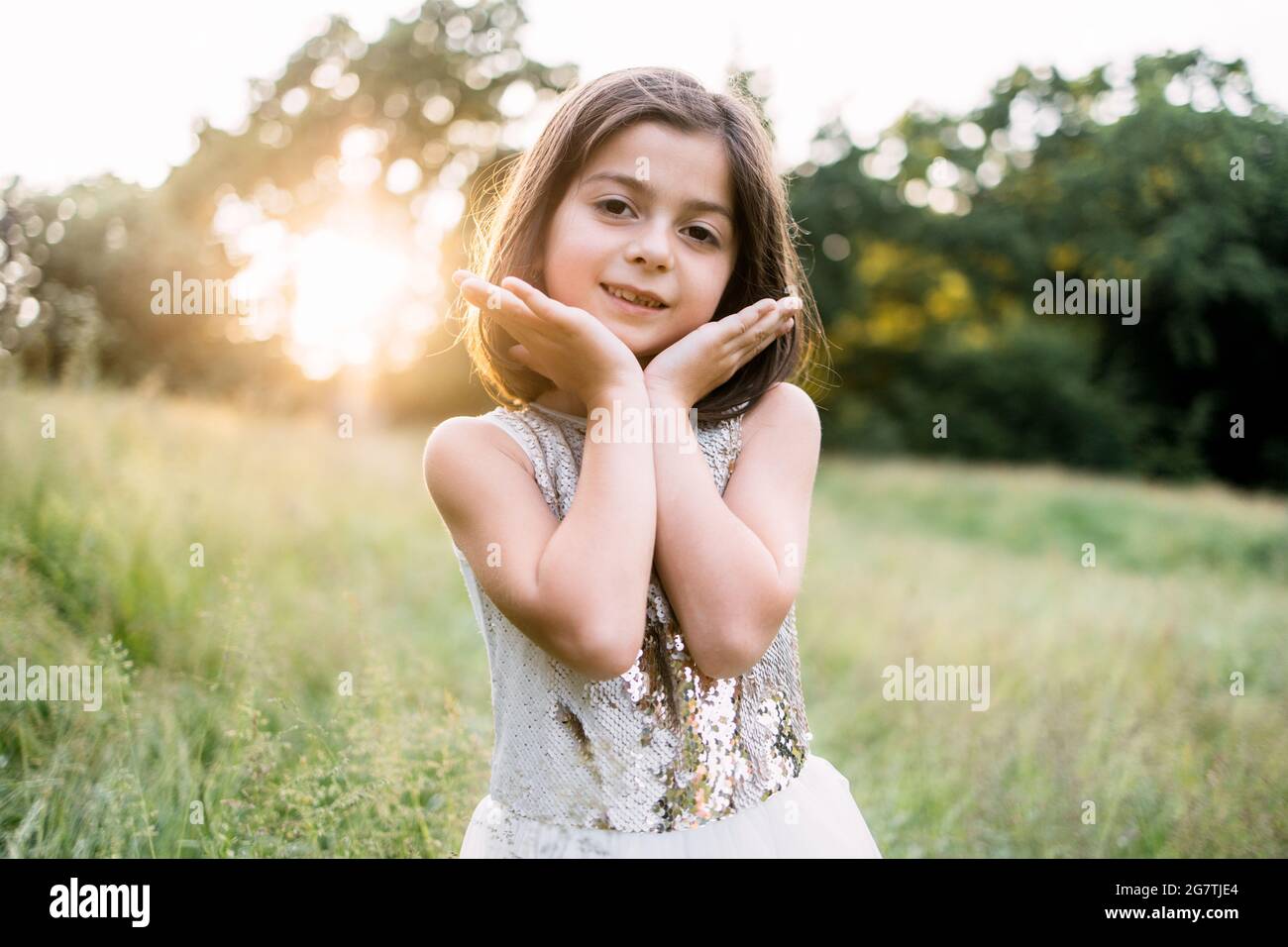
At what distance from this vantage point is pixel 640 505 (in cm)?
144

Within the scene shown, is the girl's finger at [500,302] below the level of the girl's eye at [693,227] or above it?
below

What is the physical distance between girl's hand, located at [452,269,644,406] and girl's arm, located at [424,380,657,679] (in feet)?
0.09

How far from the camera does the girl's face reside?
5.45 feet

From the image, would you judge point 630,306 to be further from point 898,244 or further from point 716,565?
point 898,244

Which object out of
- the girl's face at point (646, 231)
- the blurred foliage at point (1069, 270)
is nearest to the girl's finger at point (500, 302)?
the girl's face at point (646, 231)

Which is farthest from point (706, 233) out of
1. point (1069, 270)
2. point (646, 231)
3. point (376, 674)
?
point (1069, 270)

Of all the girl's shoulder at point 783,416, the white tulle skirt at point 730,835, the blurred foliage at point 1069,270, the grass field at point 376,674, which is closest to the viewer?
the white tulle skirt at point 730,835

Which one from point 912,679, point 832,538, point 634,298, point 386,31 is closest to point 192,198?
point 386,31

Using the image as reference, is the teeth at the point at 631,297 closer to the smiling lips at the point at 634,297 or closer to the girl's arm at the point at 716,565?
the smiling lips at the point at 634,297

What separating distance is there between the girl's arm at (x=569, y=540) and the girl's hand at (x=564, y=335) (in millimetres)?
28

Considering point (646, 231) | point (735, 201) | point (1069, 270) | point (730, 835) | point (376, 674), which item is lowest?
point (730, 835)

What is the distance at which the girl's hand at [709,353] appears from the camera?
1622mm

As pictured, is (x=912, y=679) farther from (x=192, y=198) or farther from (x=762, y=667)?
Result: (x=192, y=198)

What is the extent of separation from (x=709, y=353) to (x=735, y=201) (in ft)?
1.18
